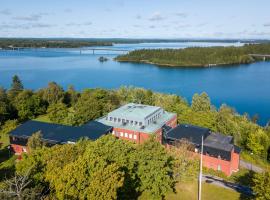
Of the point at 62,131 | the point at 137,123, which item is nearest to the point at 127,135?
Answer: the point at 137,123

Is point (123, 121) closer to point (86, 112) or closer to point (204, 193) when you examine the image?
point (86, 112)

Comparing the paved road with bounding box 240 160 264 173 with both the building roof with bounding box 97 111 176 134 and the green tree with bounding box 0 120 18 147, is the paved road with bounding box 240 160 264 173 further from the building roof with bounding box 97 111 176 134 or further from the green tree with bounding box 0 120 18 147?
the green tree with bounding box 0 120 18 147

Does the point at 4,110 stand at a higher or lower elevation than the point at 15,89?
lower

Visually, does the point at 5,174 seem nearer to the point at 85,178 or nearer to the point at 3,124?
the point at 85,178

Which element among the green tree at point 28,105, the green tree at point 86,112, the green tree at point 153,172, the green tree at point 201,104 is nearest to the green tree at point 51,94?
the green tree at point 28,105

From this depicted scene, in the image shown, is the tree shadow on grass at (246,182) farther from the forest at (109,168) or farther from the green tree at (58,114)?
the green tree at (58,114)

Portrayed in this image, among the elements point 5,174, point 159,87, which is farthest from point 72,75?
point 5,174

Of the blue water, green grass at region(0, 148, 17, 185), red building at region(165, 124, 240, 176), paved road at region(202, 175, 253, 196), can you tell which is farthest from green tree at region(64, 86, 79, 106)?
paved road at region(202, 175, 253, 196)
